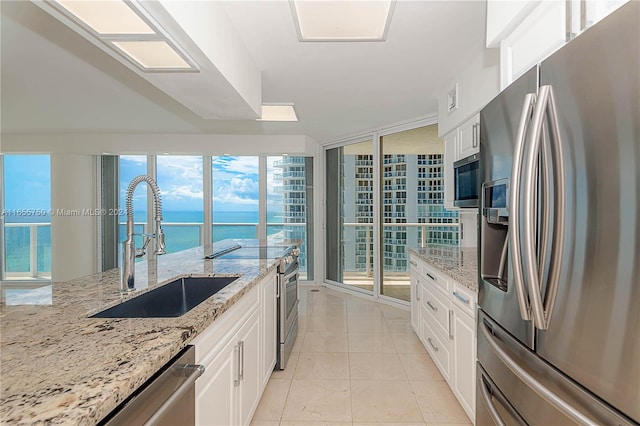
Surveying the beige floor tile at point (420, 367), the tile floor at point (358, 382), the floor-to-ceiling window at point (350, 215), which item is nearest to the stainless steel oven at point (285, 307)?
the tile floor at point (358, 382)

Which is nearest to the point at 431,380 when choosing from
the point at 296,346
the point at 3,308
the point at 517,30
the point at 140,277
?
the point at 296,346

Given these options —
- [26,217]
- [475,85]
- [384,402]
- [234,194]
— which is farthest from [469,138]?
[26,217]

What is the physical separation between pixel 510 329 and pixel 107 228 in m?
6.35

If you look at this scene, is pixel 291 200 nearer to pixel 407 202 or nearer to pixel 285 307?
pixel 407 202

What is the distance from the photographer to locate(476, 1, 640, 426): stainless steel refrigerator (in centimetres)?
71

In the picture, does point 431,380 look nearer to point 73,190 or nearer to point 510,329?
point 510,329

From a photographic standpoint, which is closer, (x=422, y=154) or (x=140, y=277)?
(x=140, y=277)

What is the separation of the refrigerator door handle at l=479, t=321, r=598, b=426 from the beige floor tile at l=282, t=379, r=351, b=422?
1.19 m

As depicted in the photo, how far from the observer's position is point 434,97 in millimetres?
3414

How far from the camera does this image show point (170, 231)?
5836mm

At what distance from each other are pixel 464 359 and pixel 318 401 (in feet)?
3.28

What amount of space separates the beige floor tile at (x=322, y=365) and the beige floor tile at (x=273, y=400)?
6.3 inches

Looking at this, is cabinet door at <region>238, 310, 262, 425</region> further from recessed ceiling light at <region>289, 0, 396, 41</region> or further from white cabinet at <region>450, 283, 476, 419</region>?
recessed ceiling light at <region>289, 0, 396, 41</region>

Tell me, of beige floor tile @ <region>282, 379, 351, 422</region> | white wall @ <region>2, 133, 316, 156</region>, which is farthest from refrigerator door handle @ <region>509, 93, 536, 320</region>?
white wall @ <region>2, 133, 316, 156</region>
